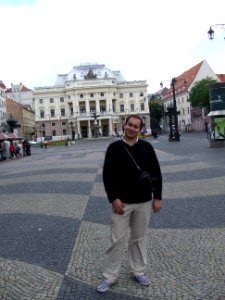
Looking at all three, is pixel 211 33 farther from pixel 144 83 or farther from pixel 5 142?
pixel 144 83

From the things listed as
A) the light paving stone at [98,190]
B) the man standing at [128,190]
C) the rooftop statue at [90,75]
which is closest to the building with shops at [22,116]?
the rooftop statue at [90,75]

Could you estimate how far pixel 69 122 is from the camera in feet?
432

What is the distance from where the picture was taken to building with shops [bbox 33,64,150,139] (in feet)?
433

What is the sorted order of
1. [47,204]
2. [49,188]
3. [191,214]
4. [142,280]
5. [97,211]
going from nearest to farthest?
1. [142,280]
2. [191,214]
3. [97,211]
4. [47,204]
5. [49,188]

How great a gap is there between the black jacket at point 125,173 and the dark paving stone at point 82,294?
3.47ft

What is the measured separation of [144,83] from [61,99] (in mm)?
28483

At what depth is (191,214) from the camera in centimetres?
837

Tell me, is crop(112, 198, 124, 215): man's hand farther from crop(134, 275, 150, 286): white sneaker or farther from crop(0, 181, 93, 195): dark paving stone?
crop(0, 181, 93, 195): dark paving stone

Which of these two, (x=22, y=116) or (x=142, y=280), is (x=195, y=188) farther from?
(x=22, y=116)

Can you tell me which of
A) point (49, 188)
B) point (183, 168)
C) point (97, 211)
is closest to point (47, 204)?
point (97, 211)

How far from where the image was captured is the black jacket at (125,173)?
4633 mm

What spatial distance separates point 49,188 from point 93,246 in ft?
22.7

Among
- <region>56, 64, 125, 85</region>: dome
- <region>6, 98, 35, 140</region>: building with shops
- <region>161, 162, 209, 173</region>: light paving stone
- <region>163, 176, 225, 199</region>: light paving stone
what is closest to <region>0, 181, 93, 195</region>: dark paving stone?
<region>163, 176, 225, 199</region>: light paving stone

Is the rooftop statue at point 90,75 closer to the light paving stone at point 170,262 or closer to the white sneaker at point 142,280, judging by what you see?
the light paving stone at point 170,262
